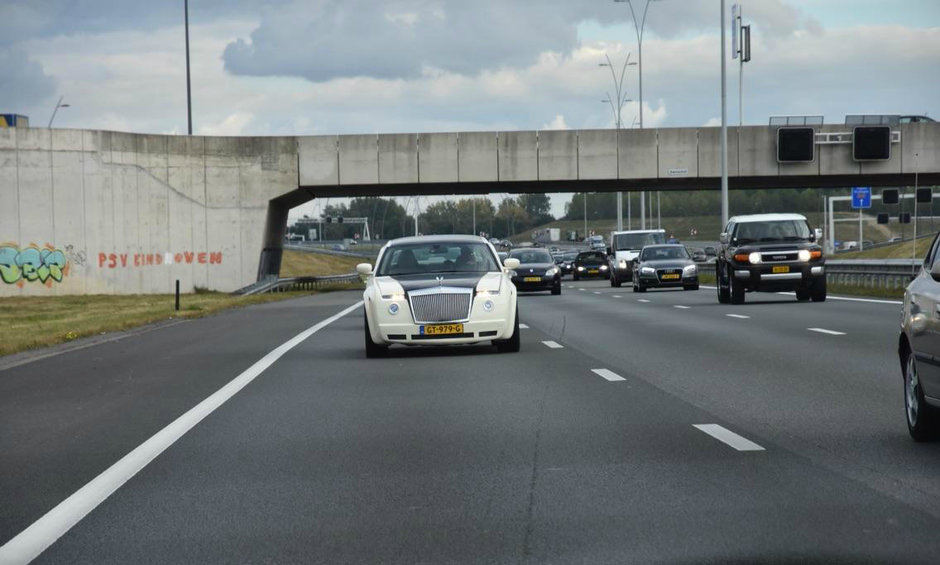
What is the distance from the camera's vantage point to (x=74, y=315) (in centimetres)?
3681

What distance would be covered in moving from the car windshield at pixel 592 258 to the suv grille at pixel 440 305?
5472 centimetres

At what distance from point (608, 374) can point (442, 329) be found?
326cm

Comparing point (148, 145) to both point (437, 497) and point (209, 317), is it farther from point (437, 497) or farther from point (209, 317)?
point (437, 497)

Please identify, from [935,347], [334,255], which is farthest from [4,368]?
[334,255]

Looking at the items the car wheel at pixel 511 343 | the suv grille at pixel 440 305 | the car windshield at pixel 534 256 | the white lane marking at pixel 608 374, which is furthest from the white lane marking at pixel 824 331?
the car windshield at pixel 534 256

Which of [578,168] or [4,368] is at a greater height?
[578,168]

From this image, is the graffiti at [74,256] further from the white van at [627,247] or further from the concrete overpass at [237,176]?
the white van at [627,247]

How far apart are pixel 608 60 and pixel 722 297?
173ft

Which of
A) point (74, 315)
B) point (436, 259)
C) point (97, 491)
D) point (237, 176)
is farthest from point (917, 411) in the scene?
point (237, 176)

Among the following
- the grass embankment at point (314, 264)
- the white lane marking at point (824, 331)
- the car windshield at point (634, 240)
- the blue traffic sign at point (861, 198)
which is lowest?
the grass embankment at point (314, 264)

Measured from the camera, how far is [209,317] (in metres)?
34.5

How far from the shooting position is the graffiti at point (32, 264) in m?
56.3

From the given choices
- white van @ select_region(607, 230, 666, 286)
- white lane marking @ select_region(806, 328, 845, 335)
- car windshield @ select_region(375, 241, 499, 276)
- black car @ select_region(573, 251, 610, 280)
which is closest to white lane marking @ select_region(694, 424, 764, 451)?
car windshield @ select_region(375, 241, 499, 276)

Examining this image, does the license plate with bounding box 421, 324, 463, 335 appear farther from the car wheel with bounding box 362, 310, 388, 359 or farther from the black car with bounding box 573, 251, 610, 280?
the black car with bounding box 573, 251, 610, 280
